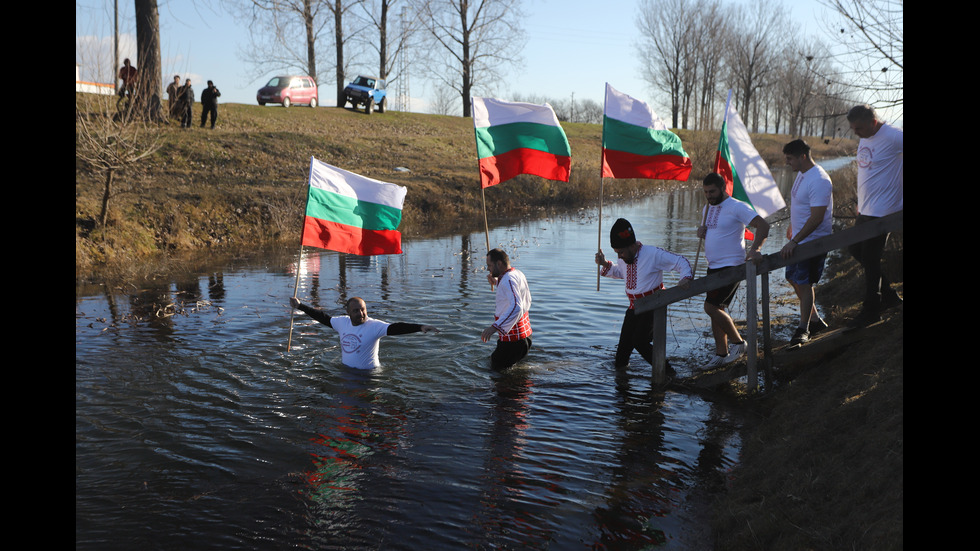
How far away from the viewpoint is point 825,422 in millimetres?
6336

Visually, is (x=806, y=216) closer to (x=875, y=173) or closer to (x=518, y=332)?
(x=875, y=173)

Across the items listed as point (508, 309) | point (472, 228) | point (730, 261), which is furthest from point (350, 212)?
point (472, 228)

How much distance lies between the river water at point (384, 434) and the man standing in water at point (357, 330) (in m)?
0.25

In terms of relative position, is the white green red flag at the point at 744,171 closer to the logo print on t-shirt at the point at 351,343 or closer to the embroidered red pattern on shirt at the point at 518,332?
the embroidered red pattern on shirt at the point at 518,332

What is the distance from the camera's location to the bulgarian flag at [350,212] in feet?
30.8

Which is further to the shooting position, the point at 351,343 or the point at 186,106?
the point at 186,106

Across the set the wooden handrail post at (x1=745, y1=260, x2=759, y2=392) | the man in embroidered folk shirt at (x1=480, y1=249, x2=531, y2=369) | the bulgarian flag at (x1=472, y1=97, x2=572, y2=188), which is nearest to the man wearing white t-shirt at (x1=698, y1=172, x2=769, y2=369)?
the wooden handrail post at (x1=745, y1=260, x2=759, y2=392)

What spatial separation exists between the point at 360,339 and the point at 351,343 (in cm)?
19

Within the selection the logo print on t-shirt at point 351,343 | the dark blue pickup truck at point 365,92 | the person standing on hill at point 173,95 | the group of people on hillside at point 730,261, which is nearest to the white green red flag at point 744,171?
the group of people on hillside at point 730,261

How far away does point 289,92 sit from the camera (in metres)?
42.8

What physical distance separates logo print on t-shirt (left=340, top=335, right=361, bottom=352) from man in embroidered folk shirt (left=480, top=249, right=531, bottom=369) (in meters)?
1.70
